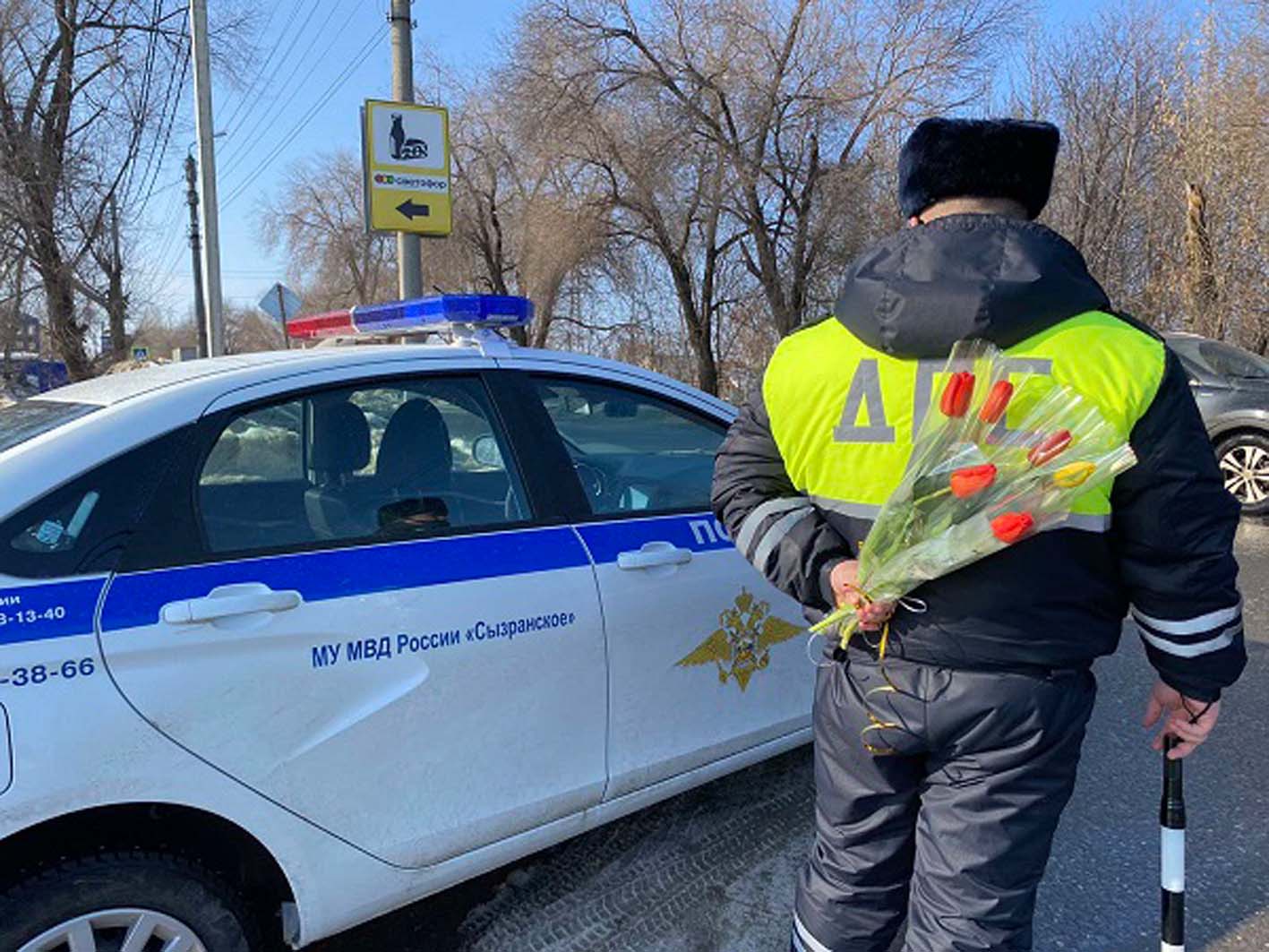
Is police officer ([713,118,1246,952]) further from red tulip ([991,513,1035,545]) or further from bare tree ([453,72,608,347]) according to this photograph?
bare tree ([453,72,608,347])

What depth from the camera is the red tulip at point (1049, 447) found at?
1.49 m

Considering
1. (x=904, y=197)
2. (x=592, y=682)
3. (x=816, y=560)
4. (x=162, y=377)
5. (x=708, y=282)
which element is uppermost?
(x=708, y=282)

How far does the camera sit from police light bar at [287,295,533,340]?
271 cm

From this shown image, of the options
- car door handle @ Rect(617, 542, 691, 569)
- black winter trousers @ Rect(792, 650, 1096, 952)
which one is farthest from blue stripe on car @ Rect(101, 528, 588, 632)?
black winter trousers @ Rect(792, 650, 1096, 952)

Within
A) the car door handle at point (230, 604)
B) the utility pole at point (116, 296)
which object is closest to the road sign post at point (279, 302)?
the utility pole at point (116, 296)

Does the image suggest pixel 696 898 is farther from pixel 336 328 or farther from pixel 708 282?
pixel 708 282

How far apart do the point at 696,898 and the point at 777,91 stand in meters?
18.7

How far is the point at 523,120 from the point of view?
20344 millimetres

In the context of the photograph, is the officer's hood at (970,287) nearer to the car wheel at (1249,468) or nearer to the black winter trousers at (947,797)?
the black winter trousers at (947,797)

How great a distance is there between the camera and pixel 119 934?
1.85 meters

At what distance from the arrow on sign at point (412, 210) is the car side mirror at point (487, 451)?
6.49 meters

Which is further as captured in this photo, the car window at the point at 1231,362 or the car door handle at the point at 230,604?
the car window at the point at 1231,362

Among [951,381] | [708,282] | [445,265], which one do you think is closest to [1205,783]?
[951,381]

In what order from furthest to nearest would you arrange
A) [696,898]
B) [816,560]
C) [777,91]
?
[777,91]
[696,898]
[816,560]
